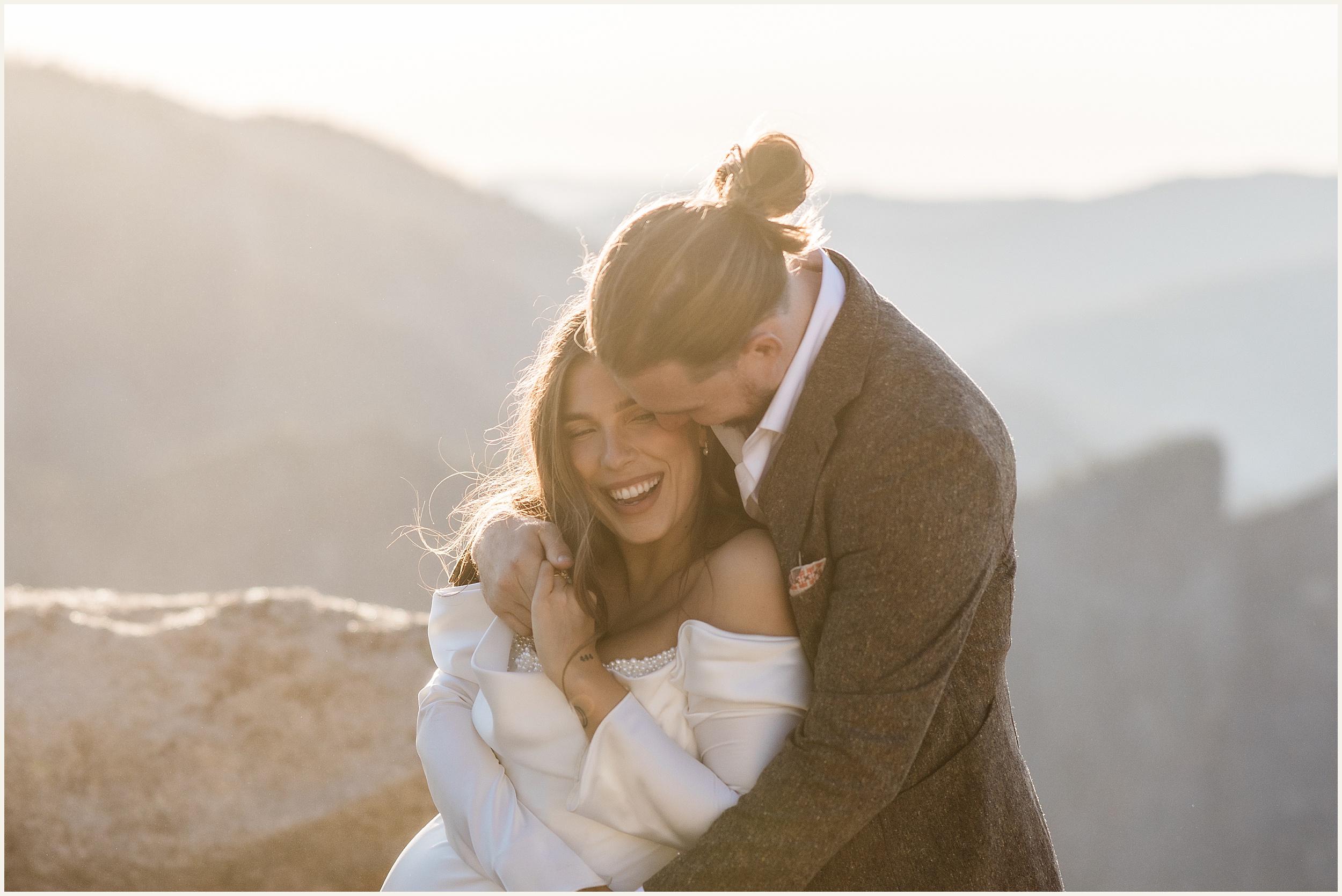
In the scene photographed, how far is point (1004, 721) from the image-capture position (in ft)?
7.77

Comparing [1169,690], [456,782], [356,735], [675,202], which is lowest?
[1169,690]

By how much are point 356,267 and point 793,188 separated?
28.4 metres

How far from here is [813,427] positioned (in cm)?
220

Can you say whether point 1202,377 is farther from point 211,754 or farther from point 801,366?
point 801,366

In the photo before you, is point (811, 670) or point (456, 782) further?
point (456, 782)

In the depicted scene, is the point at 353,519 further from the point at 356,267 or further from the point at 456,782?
the point at 456,782

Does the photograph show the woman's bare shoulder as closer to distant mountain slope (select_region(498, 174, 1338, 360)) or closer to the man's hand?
the man's hand

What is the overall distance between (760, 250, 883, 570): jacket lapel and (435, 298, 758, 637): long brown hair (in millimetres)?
396

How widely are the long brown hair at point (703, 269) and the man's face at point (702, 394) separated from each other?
24 millimetres

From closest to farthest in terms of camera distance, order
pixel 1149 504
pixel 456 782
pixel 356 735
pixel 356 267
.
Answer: pixel 456 782
pixel 356 735
pixel 1149 504
pixel 356 267

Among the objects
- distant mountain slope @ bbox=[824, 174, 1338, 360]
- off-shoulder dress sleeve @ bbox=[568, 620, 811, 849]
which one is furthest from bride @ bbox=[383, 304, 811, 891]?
distant mountain slope @ bbox=[824, 174, 1338, 360]

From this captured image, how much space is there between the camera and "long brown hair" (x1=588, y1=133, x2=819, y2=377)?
2.22m

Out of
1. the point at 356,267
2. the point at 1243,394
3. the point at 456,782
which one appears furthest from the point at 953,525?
the point at 1243,394

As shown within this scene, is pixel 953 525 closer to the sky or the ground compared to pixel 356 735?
closer to the sky
